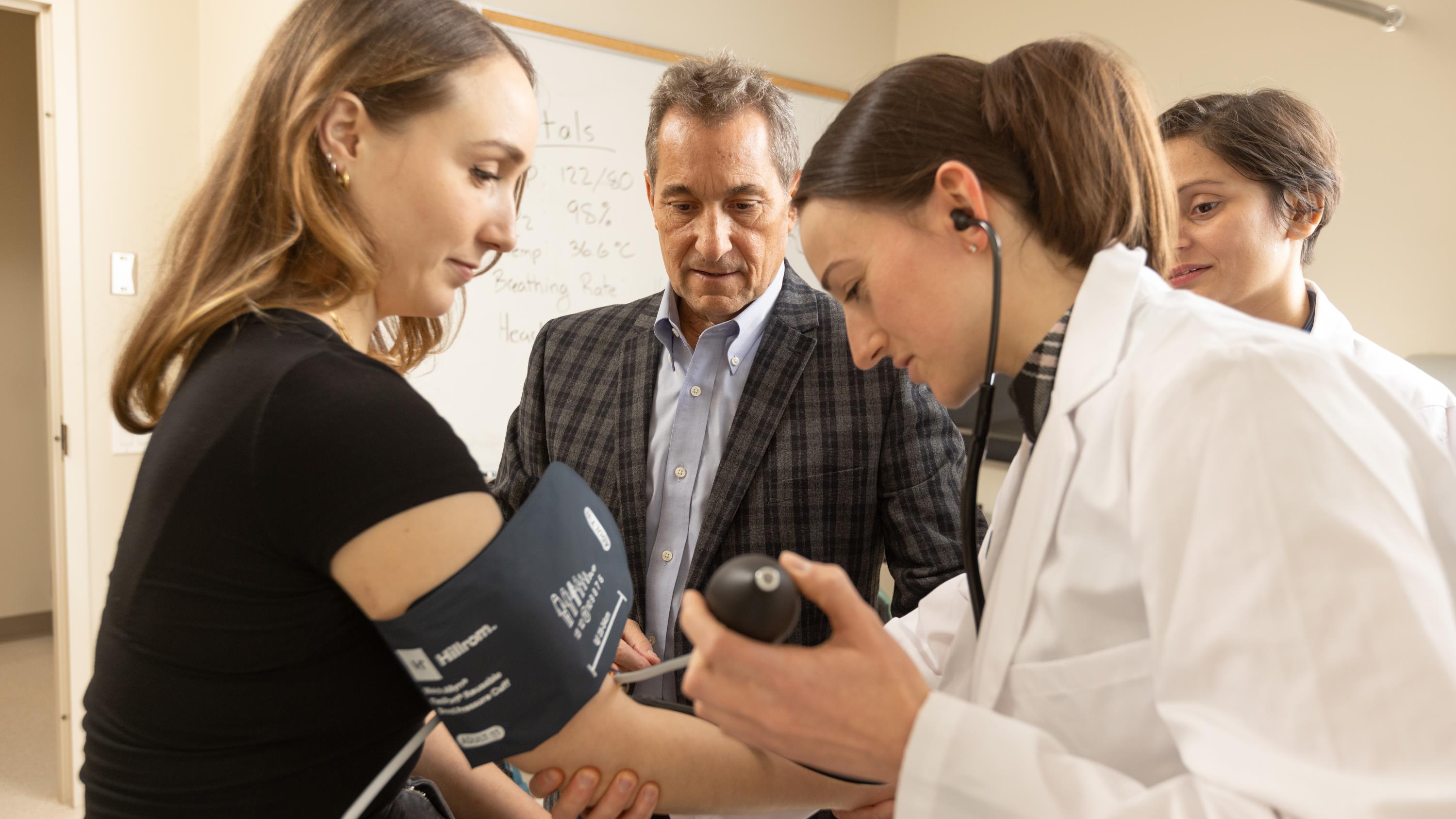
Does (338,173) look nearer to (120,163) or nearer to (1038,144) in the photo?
(1038,144)

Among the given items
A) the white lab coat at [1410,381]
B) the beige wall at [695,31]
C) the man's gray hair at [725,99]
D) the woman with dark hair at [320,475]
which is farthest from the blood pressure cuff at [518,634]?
the beige wall at [695,31]

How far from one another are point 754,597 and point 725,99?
108 cm

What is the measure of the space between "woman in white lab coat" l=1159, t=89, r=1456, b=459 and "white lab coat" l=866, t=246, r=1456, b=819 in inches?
36.7

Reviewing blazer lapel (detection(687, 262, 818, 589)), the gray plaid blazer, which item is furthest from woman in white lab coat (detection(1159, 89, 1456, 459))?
blazer lapel (detection(687, 262, 818, 589))

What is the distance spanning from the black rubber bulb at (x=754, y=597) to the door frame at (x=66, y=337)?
260 centimetres

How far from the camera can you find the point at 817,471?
144 centimetres

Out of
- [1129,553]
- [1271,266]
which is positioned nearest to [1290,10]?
[1271,266]

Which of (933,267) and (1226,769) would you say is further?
(933,267)

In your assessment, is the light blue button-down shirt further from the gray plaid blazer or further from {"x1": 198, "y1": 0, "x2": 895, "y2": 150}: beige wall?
{"x1": 198, "y1": 0, "x2": 895, "y2": 150}: beige wall

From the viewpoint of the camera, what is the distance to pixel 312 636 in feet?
2.52

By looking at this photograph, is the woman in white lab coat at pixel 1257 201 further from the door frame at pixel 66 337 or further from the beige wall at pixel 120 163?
the door frame at pixel 66 337

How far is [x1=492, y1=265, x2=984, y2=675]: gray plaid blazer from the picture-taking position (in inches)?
55.9

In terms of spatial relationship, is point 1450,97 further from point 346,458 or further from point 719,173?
point 346,458

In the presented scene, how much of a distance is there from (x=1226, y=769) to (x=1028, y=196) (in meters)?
0.52
